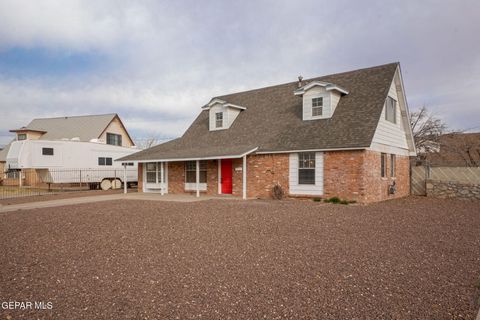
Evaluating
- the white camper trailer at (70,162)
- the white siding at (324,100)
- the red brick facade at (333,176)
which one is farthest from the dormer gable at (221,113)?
the white camper trailer at (70,162)

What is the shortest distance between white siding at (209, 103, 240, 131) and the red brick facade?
11.5 ft

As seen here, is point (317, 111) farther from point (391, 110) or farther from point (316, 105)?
point (391, 110)

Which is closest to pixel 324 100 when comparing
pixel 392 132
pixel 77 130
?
pixel 392 132

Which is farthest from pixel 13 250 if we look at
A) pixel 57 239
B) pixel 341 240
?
pixel 341 240

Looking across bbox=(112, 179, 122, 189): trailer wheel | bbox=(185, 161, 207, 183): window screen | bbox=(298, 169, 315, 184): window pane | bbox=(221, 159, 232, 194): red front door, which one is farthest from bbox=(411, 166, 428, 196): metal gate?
bbox=(112, 179, 122, 189): trailer wheel

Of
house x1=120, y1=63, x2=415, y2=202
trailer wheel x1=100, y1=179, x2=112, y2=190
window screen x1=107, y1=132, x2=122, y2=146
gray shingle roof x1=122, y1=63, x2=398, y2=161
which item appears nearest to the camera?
house x1=120, y1=63, x2=415, y2=202

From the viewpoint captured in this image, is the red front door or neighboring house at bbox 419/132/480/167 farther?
neighboring house at bbox 419/132/480/167

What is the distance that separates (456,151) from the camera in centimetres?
2864

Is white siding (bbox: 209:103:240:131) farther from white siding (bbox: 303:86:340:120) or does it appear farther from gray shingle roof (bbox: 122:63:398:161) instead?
white siding (bbox: 303:86:340:120)

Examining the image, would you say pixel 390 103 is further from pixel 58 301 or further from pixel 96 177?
pixel 96 177

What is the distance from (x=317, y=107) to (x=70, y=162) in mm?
19221

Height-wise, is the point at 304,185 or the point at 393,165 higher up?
the point at 393,165

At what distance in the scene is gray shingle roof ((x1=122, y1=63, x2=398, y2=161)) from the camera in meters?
14.7

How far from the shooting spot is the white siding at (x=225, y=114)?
20922 mm
